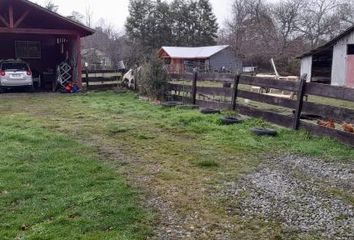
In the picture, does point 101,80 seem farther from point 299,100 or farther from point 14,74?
point 299,100

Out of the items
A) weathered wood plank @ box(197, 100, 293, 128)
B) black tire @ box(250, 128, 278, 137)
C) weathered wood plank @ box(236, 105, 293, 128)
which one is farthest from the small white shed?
black tire @ box(250, 128, 278, 137)

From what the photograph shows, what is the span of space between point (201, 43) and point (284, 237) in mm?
58372

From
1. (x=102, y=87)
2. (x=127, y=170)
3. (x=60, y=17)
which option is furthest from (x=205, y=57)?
(x=127, y=170)

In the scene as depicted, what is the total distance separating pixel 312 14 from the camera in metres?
54.2

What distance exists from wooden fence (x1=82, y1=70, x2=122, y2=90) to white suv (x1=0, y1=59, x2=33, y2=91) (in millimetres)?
2654

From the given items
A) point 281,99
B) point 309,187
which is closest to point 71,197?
point 309,187

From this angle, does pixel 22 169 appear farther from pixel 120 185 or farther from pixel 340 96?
pixel 340 96

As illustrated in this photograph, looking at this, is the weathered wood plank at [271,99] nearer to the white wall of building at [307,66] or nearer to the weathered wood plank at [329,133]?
the weathered wood plank at [329,133]

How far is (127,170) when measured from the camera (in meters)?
5.75

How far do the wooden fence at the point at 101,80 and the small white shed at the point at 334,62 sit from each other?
42.8ft

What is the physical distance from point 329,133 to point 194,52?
4345cm

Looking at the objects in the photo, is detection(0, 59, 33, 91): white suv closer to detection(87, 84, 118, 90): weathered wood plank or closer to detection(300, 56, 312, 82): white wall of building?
detection(87, 84, 118, 90): weathered wood plank

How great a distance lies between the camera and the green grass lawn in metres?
3.71

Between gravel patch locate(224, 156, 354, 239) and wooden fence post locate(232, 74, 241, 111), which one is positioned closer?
gravel patch locate(224, 156, 354, 239)
